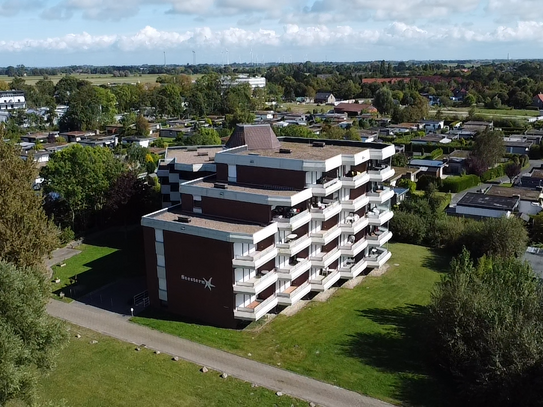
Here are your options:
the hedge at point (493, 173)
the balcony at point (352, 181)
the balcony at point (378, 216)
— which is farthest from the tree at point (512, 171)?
the balcony at point (352, 181)

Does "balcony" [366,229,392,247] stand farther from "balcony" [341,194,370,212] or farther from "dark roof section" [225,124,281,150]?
"dark roof section" [225,124,281,150]

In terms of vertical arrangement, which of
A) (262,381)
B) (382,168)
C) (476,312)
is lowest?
(262,381)

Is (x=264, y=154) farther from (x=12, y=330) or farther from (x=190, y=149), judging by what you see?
(x=12, y=330)

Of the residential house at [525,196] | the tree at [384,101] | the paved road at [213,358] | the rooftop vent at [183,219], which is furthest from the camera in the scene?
the tree at [384,101]

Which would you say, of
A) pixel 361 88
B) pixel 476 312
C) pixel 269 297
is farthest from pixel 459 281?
pixel 361 88

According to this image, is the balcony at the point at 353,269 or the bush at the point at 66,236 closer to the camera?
the balcony at the point at 353,269

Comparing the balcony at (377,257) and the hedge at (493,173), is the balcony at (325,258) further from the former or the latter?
the hedge at (493,173)

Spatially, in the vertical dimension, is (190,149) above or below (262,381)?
above

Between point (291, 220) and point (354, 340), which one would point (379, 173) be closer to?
point (291, 220)
